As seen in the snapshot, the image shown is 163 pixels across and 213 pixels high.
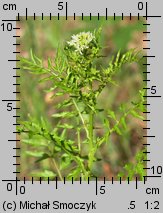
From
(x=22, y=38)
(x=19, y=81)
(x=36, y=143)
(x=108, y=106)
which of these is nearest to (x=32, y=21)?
(x=22, y=38)

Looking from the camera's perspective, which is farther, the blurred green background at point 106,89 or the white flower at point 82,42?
the blurred green background at point 106,89

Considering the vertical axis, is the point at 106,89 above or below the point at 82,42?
below

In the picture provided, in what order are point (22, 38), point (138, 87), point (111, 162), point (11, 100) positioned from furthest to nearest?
point (22, 38)
point (138, 87)
point (111, 162)
point (11, 100)

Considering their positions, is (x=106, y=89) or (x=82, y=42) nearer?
(x=82, y=42)

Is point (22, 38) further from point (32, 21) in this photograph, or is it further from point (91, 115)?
point (91, 115)

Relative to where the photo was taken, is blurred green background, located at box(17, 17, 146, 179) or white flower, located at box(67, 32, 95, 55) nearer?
white flower, located at box(67, 32, 95, 55)

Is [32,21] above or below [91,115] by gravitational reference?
above

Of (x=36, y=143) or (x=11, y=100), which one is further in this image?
(x=11, y=100)

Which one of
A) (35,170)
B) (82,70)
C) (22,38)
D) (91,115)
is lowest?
(35,170)
